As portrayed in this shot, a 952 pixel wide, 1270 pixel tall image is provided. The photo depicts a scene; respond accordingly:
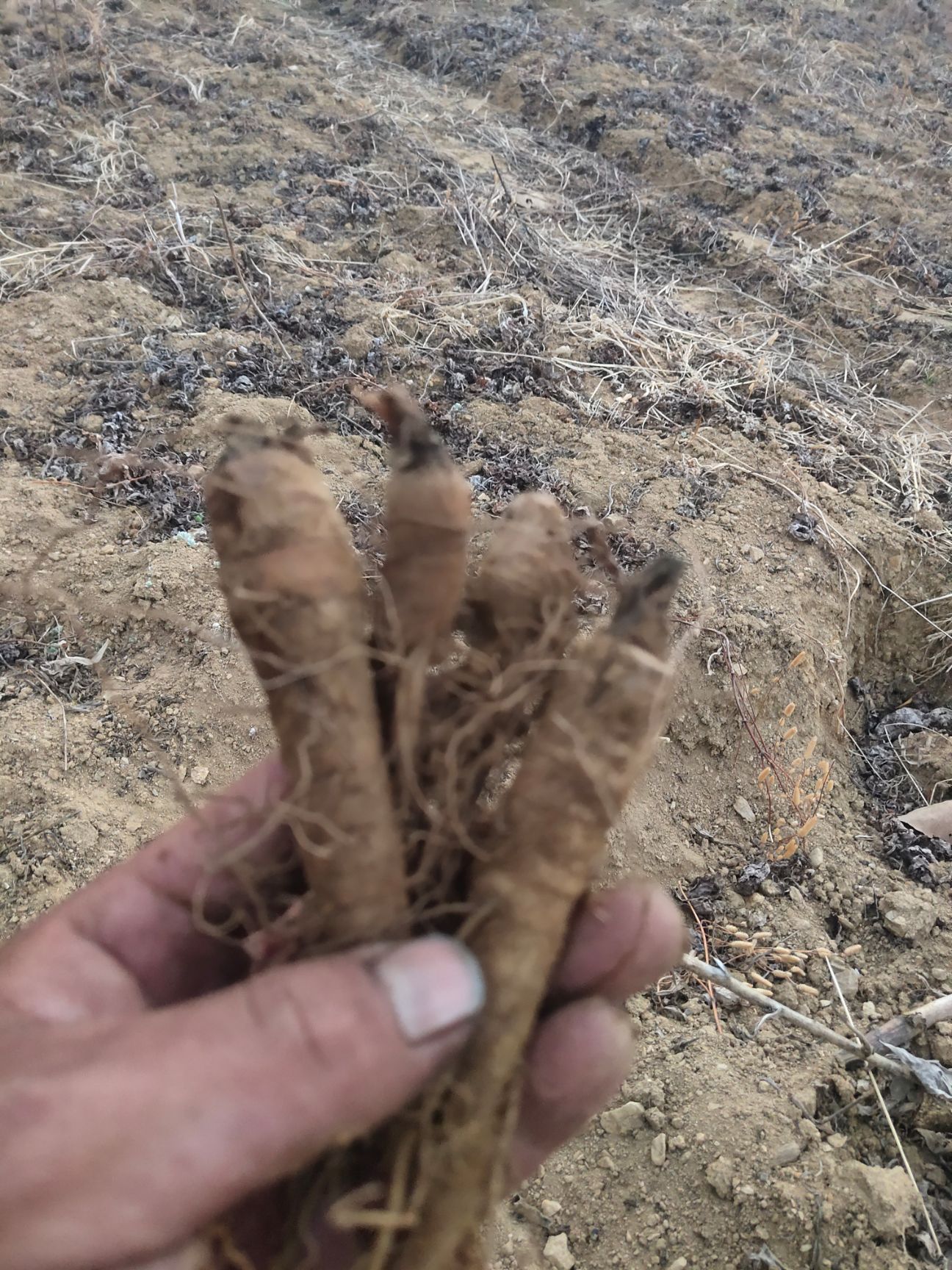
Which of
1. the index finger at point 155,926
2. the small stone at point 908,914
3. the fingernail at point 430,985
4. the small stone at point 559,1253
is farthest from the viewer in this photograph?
the small stone at point 908,914

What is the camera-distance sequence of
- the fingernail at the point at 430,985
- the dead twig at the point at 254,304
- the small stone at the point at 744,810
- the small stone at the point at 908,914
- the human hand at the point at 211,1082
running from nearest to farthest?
1. the human hand at the point at 211,1082
2. the fingernail at the point at 430,985
3. the small stone at the point at 908,914
4. the small stone at the point at 744,810
5. the dead twig at the point at 254,304

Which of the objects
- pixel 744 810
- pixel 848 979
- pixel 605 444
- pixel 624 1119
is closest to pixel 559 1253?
pixel 624 1119

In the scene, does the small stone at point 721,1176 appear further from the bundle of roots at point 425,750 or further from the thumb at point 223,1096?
the thumb at point 223,1096

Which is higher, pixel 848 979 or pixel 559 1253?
pixel 848 979

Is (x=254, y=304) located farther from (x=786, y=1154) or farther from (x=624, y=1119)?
(x=786, y=1154)

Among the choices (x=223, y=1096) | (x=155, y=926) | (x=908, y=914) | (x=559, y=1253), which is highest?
(x=223, y=1096)

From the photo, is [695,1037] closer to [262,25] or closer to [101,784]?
[101,784]

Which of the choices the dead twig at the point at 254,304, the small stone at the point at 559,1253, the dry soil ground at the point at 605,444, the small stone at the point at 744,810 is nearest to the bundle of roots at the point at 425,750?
the dry soil ground at the point at 605,444
